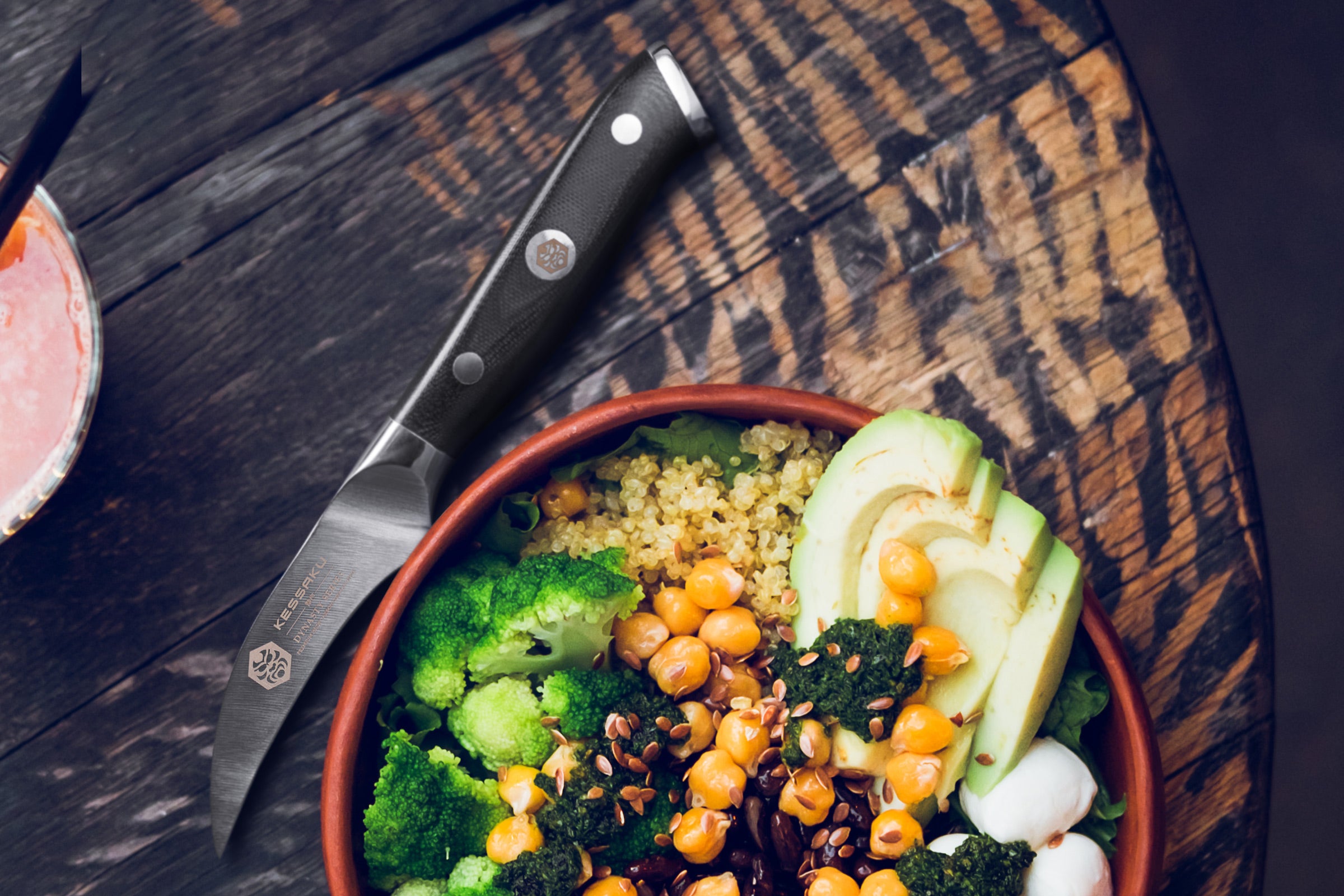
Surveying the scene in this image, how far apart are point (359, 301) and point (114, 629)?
2.35ft

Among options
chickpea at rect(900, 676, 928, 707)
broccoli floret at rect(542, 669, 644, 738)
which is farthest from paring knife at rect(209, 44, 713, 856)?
chickpea at rect(900, 676, 928, 707)

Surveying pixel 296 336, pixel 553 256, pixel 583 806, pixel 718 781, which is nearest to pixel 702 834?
pixel 718 781

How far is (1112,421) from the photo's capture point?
62.5 inches

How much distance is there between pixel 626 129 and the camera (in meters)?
1.53

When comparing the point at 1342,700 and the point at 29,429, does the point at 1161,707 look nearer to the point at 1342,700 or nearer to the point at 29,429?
the point at 1342,700

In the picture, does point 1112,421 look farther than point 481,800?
Yes

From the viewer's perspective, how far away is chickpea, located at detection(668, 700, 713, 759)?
4.68 feet

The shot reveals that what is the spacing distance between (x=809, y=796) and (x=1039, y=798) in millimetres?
324

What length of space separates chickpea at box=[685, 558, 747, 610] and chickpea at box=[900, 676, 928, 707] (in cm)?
29

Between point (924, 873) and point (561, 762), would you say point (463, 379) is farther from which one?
point (924, 873)

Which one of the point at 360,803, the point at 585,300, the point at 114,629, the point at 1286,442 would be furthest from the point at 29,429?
the point at 1286,442

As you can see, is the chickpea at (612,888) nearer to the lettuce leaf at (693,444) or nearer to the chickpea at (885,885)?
the chickpea at (885,885)

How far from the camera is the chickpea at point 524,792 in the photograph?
4.58ft

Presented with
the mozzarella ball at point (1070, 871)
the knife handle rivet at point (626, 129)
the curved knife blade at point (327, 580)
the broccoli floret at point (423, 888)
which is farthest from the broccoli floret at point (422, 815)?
the knife handle rivet at point (626, 129)
